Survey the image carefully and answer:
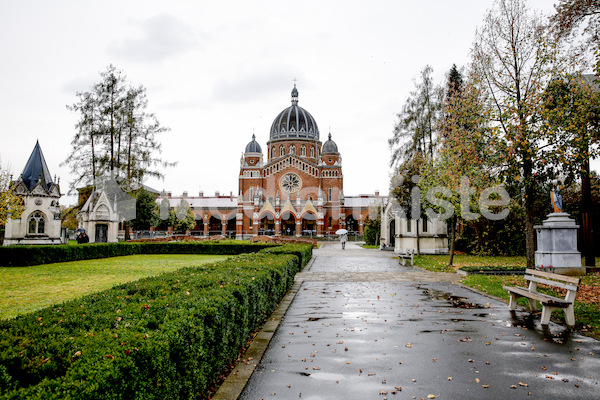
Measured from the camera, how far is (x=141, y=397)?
2576 mm

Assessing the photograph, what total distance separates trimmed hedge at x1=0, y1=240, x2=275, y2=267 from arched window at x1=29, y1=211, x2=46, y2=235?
252 inches


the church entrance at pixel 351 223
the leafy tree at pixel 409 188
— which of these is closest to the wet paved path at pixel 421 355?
the leafy tree at pixel 409 188

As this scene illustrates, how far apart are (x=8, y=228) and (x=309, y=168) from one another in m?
44.5

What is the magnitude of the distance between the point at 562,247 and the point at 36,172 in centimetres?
3042

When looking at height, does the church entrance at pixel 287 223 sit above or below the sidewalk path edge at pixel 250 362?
above

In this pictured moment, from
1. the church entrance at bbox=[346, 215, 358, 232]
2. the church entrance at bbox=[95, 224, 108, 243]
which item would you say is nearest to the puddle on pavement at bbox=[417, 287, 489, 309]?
the church entrance at bbox=[95, 224, 108, 243]

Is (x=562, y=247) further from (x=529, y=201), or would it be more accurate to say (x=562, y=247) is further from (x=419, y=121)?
(x=419, y=121)

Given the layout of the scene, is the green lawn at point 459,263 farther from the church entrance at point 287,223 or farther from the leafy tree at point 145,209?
the church entrance at point 287,223

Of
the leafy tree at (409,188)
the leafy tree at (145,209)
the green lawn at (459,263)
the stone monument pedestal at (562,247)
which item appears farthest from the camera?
the leafy tree at (145,209)

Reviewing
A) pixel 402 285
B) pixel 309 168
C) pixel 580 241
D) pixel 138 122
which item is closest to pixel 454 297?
pixel 402 285

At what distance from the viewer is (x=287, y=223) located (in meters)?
62.9

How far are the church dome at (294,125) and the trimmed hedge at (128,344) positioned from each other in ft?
213

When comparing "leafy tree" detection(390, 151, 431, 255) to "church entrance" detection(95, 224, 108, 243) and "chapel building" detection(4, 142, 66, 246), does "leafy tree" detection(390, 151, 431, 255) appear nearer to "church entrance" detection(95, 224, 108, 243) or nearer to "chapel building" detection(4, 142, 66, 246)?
"church entrance" detection(95, 224, 108, 243)

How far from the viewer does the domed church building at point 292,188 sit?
200ft
